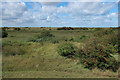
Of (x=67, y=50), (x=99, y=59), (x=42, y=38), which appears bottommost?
(x=99, y=59)

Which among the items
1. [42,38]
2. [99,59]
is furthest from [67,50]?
[42,38]

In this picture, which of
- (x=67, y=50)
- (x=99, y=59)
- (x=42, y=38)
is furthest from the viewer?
(x=42, y=38)

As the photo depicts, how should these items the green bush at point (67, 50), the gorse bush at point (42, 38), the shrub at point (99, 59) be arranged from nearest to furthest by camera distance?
A: 1. the shrub at point (99, 59)
2. the green bush at point (67, 50)
3. the gorse bush at point (42, 38)

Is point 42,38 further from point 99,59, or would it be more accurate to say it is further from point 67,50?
point 99,59

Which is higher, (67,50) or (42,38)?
(42,38)

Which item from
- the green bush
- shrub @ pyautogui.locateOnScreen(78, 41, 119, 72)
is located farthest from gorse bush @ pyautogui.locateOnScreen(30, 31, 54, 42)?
shrub @ pyautogui.locateOnScreen(78, 41, 119, 72)

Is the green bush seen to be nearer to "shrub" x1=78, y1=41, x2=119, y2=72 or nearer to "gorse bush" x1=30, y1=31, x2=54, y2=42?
"shrub" x1=78, y1=41, x2=119, y2=72

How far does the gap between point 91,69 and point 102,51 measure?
1.48m

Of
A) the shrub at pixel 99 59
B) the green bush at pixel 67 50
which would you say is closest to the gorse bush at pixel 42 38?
the green bush at pixel 67 50

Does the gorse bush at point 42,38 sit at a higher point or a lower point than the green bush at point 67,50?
higher

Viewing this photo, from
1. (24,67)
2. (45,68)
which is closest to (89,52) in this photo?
(45,68)

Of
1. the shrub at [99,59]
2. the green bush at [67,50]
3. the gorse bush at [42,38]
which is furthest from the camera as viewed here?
the gorse bush at [42,38]

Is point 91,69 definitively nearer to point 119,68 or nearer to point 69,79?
point 119,68

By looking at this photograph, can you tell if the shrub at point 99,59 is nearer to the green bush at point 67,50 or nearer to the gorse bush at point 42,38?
the green bush at point 67,50
